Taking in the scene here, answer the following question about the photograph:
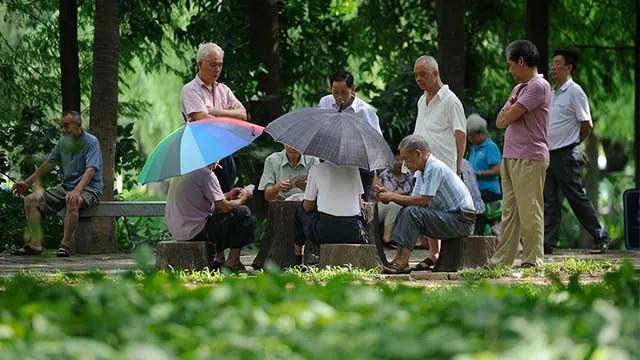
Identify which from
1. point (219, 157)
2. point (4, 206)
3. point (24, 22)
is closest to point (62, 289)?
point (219, 157)

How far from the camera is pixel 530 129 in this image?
12.2m

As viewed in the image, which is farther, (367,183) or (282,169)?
(367,183)

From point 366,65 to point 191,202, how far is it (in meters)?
11.8

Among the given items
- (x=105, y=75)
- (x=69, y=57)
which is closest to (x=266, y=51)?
(x=69, y=57)

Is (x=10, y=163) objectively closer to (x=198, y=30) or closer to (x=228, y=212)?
(x=198, y=30)

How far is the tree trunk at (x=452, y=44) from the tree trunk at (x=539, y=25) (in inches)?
56.7

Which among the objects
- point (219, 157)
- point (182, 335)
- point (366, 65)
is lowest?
point (182, 335)

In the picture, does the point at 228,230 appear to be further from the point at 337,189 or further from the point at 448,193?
the point at 448,193

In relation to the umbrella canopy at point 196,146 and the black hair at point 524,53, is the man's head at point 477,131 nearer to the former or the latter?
the black hair at point 524,53

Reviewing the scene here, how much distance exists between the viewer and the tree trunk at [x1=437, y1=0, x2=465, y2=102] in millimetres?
18484

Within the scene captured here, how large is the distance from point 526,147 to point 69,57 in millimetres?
7278

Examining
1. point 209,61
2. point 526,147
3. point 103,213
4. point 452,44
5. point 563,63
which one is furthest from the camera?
point 452,44

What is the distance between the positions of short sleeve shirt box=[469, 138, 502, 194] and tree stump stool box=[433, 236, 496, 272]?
3.64m

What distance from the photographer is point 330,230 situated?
468 inches
